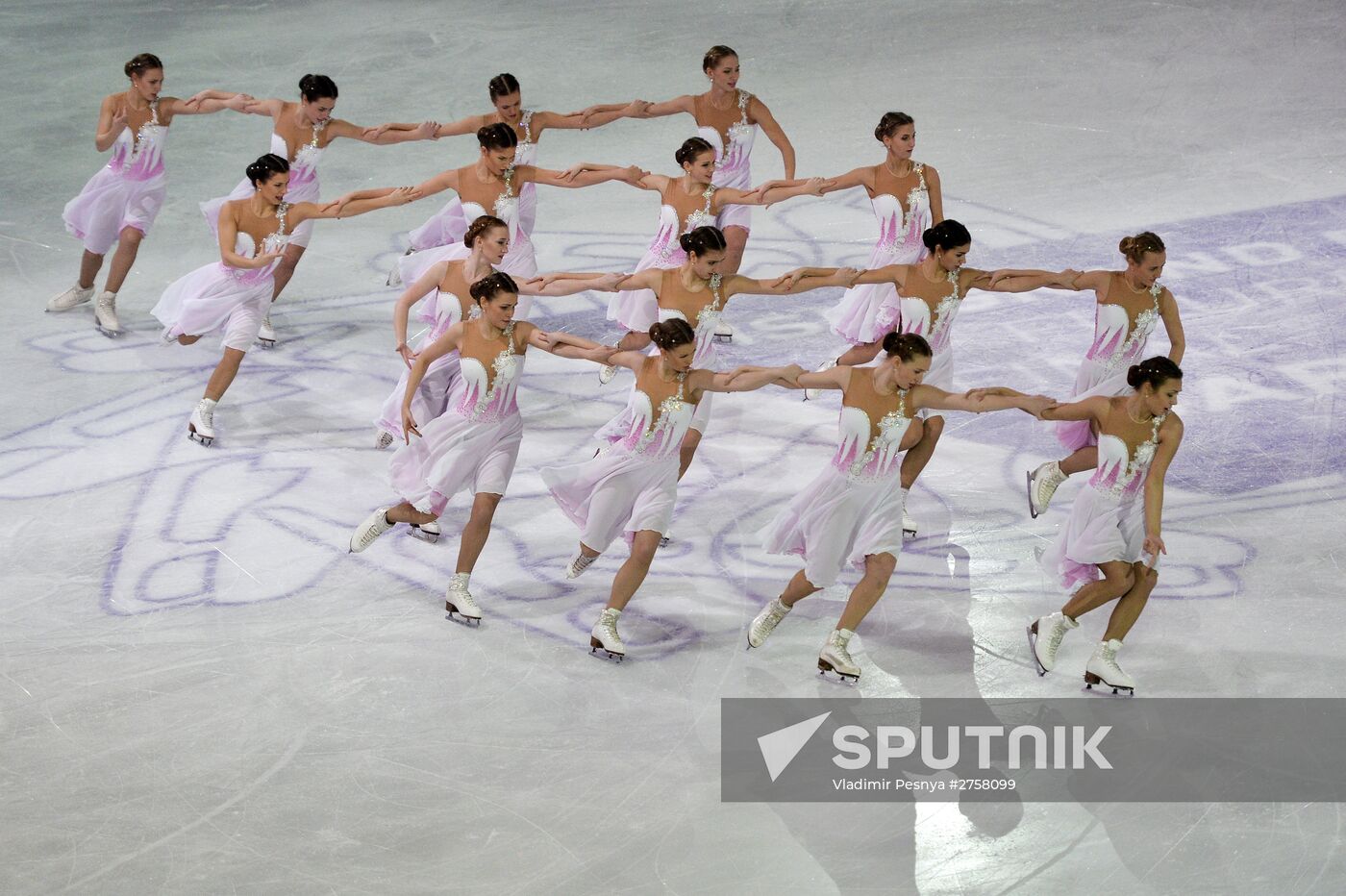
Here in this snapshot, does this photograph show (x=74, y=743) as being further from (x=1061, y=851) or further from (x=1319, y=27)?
(x=1319, y=27)

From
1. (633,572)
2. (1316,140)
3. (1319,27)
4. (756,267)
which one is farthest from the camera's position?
(1319,27)

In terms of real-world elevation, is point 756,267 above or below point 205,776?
above

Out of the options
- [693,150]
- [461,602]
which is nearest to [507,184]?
[693,150]

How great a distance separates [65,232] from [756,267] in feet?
17.1

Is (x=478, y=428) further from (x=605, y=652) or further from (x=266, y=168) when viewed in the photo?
(x=266, y=168)

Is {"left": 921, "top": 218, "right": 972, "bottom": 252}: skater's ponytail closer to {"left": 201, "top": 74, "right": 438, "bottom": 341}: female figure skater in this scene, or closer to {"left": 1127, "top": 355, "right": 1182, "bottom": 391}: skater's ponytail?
{"left": 1127, "top": 355, "right": 1182, "bottom": 391}: skater's ponytail

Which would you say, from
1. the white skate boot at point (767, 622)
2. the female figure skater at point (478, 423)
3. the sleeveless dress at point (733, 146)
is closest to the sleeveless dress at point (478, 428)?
the female figure skater at point (478, 423)

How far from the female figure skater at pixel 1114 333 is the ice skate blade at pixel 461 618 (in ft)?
9.68

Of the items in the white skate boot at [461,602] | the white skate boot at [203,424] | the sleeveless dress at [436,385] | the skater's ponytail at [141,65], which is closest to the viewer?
the white skate boot at [461,602]

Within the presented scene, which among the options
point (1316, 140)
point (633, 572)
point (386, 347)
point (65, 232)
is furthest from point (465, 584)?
point (1316, 140)

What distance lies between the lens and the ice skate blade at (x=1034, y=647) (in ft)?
23.9

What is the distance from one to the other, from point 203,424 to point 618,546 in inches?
104

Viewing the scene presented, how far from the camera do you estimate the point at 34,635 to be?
7508mm

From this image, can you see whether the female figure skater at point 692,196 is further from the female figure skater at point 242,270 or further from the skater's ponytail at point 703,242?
the female figure skater at point 242,270
